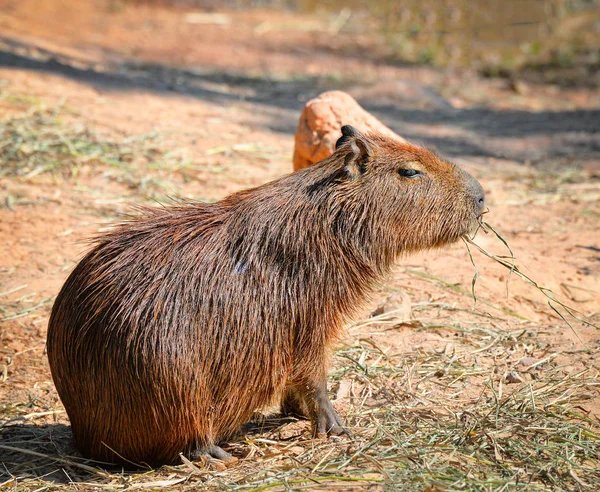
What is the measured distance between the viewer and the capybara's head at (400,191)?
3811 millimetres

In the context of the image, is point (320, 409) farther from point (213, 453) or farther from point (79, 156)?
point (79, 156)

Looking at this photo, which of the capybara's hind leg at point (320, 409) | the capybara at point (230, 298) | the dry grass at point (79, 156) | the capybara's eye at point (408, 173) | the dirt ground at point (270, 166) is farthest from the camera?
the dry grass at point (79, 156)

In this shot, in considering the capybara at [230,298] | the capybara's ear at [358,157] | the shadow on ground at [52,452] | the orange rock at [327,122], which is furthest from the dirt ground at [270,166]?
the orange rock at [327,122]

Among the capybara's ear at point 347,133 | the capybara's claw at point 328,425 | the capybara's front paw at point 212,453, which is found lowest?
the capybara's front paw at point 212,453

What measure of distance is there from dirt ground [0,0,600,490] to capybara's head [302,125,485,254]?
432 millimetres

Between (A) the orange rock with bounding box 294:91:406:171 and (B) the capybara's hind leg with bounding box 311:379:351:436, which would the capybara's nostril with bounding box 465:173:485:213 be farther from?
(A) the orange rock with bounding box 294:91:406:171

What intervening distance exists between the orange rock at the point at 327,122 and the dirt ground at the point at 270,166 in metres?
1.09

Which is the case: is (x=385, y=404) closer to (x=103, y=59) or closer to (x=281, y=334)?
(x=281, y=334)

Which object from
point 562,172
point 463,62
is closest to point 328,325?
point 562,172

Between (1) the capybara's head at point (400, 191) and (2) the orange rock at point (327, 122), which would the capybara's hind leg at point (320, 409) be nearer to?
(1) the capybara's head at point (400, 191)

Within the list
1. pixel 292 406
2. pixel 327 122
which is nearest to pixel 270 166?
pixel 327 122

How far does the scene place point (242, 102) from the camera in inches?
408

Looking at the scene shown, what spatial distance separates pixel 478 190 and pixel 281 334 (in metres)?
1.31

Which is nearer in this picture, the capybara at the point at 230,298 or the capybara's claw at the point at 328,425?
the capybara at the point at 230,298
